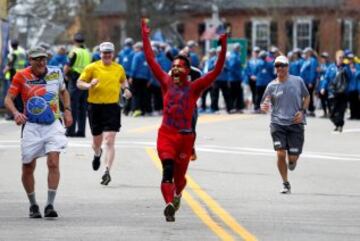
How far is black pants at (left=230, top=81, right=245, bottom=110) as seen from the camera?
39522mm

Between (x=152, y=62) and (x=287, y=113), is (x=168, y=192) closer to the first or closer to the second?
(x=152, y=62)

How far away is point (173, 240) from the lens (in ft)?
41.5

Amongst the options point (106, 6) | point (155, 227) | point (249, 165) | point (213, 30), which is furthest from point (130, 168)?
point (106, 6)

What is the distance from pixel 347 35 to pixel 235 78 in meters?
18.6

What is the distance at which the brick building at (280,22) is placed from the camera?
2140 inches

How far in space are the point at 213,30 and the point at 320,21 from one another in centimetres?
438

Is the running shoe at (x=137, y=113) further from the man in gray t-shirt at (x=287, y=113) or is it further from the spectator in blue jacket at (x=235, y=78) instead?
the man in gray t-shirt at (x=287, y=113)

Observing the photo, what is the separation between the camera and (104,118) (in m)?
19.2

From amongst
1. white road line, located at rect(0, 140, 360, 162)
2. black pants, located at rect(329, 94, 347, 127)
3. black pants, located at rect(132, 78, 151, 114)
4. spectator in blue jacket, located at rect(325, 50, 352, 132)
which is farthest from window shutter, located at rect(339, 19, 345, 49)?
white road line, located at rect(0, 140, 360, 162)

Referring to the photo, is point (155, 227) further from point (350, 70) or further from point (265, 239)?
point (350, 70)

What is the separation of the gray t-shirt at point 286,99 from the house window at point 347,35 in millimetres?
36251

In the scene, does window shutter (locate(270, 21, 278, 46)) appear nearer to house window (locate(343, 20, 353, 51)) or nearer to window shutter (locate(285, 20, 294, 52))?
window shutter (locate(285, 20, 294, 52))

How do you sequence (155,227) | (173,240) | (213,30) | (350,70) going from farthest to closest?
(213,30) → (350,70) → (155,227) → (173,240)

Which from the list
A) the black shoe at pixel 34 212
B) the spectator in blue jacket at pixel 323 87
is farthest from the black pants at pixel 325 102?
the black shoe at pixel 34 212
